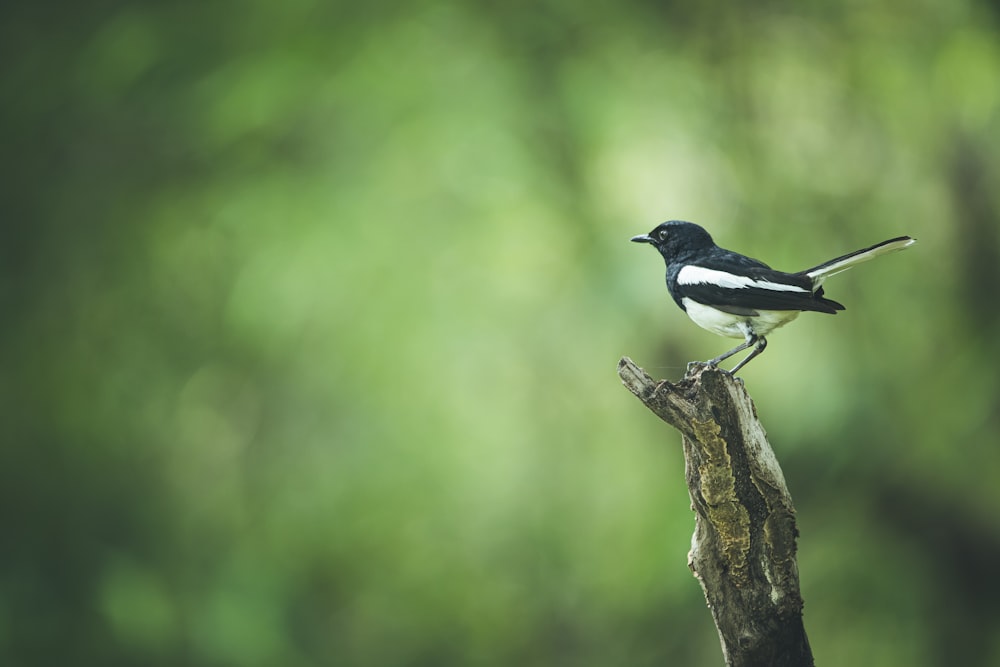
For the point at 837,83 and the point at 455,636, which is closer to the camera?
→ the point at 837,83

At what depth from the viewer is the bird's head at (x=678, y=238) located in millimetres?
2789

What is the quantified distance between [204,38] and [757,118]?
142 inches

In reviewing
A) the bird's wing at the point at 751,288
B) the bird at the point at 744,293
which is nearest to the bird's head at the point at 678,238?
the bird at the point at 744,293

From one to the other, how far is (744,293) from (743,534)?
0.65m

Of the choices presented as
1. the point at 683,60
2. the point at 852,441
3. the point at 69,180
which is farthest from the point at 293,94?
the point at 852,441

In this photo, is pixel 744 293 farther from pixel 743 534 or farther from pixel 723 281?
pixel 743 534

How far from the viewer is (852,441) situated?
17.4 ft

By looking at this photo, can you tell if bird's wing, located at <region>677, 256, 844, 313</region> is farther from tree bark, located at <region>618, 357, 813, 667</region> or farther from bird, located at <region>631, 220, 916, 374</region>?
tree bark, located at <region>618, 357, 813, 667</region>

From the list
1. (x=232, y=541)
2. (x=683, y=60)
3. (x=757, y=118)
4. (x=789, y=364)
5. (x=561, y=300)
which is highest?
(x=683, y=60)

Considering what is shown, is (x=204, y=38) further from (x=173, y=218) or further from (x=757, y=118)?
(x=757, y=118)

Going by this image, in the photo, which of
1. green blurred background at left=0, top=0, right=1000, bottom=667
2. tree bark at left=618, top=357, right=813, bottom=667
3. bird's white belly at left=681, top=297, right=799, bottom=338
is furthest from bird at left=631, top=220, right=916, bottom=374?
green blurred background at left=0, top=0, right=1000, bottom=667

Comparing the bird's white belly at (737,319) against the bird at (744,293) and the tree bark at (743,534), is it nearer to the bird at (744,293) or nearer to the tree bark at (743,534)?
the bird at (744,293)

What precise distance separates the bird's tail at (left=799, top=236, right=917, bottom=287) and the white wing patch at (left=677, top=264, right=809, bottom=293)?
2.5 inches

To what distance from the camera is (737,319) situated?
8.28ft
